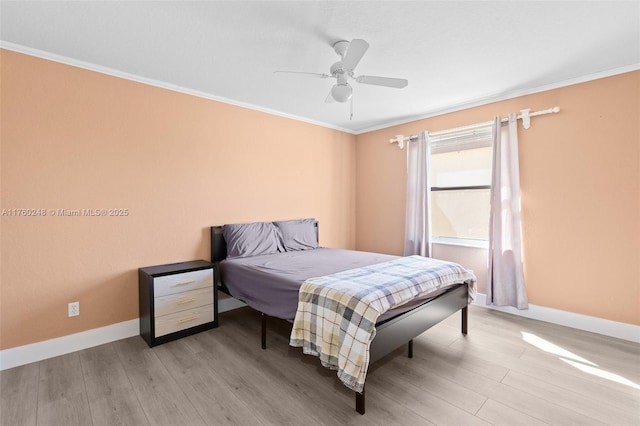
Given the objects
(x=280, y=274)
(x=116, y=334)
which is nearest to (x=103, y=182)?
(x=116, y=334)

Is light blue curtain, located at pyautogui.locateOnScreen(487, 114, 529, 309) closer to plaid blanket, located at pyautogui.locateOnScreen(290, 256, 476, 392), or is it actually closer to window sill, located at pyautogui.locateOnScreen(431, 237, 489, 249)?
window sill, located at pyautogui.locateOnScreen(431, 237, 489, 249)

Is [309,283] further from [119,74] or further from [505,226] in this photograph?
[119,74]

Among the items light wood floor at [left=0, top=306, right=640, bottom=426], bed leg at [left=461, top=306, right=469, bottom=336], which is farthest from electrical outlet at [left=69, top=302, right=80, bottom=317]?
bed leg at [left=461, top=306, right=469, bottom=336]

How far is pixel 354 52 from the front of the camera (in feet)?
6.34

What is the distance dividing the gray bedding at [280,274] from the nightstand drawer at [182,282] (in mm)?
241

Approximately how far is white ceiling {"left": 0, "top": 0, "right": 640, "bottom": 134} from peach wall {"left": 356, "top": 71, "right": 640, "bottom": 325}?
0.88ft

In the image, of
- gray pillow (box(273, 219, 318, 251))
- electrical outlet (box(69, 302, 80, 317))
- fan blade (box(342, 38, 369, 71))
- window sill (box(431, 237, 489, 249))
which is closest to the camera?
fan blade (box(342, 38, 369, 71))

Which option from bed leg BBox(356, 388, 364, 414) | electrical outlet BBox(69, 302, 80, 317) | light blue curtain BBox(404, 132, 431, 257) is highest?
light blue curtain BBox(404, 132, 431, 257)

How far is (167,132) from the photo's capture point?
3.03m

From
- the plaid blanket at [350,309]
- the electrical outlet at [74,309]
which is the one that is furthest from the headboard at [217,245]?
the plaid blanket at [350,309]

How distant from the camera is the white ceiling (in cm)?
187

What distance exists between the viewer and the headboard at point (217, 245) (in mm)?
3324

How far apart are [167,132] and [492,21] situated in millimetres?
2986

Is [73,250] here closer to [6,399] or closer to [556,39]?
[6,399]
